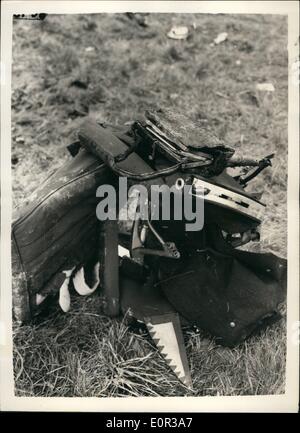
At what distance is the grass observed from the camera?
1.14 metres

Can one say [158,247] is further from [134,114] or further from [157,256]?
[134,114]

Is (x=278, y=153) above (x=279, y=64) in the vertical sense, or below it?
below

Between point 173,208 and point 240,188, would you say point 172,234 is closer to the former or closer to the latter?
point 173,208

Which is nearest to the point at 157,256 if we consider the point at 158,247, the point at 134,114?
the point at 158,247

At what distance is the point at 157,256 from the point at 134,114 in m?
0.49

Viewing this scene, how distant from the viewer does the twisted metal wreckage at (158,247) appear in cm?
108

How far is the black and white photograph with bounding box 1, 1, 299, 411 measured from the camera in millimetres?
1087

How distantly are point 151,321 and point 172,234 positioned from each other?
7.6 inches

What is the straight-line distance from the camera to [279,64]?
1273 millimetres

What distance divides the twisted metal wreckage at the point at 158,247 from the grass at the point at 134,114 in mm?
48

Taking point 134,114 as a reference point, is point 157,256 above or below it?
below

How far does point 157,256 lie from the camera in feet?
3.73

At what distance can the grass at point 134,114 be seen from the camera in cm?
114
